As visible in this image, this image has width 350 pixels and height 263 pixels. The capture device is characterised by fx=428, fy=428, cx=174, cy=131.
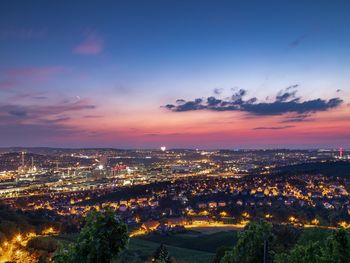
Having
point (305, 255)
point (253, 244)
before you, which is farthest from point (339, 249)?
point (253, 244)

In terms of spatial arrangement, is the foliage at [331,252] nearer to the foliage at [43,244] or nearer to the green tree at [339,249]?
the green tree at [339,249]

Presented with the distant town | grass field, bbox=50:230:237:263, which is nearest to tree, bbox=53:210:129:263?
grass field, bbox=50:230:237:263

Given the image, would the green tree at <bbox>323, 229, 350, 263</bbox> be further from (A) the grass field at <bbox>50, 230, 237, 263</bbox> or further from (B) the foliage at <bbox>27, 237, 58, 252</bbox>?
(B) the foliage at <bbox>27, 237, 58, 252</bbox>

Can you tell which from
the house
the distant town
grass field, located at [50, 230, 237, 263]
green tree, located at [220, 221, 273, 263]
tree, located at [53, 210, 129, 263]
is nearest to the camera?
tree, located at [53, 210, 129, 263]

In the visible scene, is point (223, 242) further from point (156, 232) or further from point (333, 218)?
point (333, 218)

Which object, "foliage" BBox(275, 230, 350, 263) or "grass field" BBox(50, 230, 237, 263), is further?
"grass field" BBox(50, 230, 237, 263)

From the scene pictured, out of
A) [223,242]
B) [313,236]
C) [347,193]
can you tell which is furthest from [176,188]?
[313,236]
